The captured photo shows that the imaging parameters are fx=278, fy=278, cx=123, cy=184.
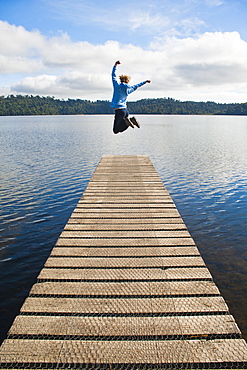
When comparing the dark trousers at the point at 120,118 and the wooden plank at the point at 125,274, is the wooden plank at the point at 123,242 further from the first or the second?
the dark trousers at the point at 120,118

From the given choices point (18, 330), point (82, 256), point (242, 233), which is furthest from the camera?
point (242, 233)

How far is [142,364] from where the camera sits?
3039mm

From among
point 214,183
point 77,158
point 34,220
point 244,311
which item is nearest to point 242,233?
point 244,311

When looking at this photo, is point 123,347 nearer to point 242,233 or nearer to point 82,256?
point 82,256

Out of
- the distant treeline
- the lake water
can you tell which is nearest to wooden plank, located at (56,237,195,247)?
the lake water

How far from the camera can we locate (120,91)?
8.66 meters

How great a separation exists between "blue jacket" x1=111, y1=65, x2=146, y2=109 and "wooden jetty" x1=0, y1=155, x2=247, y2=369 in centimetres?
414

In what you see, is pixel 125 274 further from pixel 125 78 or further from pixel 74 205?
pixel 74 205

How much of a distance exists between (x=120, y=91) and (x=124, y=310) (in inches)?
264

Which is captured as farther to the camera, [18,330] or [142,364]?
[18,330]

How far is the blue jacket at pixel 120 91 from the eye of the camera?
852 centimetres

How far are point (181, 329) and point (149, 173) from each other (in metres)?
9.81

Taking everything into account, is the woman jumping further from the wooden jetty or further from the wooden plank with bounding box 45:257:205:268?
the wooden plank with bounding box 45:257:205:268

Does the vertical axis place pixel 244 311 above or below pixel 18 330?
below
